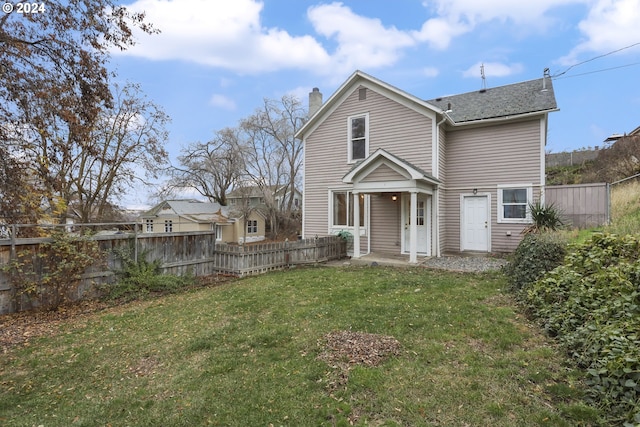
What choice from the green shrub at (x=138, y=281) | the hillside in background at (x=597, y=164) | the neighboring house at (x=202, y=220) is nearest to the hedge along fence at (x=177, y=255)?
the green shrub at (x=138, y=281)

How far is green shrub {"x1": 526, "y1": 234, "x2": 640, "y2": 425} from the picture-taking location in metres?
2.59

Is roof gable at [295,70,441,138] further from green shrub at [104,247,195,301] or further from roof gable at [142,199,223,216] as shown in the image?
roof gable at [142,199,223,216]

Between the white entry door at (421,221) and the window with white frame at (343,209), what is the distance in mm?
1843

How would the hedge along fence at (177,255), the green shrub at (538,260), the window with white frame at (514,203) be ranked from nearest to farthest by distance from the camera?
1. the green shrub at (538,260)
2. the hedge along fence at (177,255)
3. the window with white frame at (514,203)

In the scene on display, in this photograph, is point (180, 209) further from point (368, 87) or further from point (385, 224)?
point (385, 224)

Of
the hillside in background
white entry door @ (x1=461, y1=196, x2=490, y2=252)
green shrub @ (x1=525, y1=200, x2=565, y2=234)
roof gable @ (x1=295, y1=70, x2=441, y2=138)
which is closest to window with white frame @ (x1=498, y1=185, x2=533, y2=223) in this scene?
white entry door @ (x1=461, y1=196, x2=490, y2=252)

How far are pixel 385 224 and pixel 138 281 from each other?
8.45m

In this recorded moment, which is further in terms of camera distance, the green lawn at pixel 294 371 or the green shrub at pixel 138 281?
the green shrub at pixel 138 281

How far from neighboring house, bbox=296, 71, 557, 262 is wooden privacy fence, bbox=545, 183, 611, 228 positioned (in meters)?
0.61

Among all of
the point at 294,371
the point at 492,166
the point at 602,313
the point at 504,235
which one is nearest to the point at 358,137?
the point at 492,166

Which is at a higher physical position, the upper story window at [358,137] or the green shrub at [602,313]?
the upper story window at [358,137]

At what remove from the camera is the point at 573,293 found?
14.1 feet

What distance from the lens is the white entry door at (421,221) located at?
11.4 metres

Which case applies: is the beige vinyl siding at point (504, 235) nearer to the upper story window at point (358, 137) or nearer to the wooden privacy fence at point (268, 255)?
the upper story window at point (358, 137)
